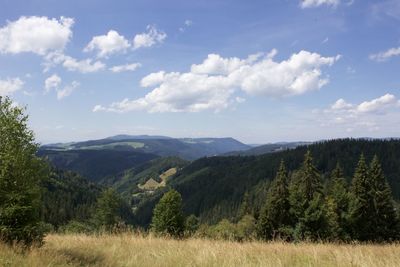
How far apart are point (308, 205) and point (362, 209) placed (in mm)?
9226

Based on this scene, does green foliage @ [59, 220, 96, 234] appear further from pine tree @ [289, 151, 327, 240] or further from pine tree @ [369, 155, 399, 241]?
pine tree @ [369, 155, 399, 241]

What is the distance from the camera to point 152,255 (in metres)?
9.15

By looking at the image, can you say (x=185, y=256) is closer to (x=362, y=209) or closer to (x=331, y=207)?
(x=331, y=207)

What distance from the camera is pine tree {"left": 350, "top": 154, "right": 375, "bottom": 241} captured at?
1992 inches

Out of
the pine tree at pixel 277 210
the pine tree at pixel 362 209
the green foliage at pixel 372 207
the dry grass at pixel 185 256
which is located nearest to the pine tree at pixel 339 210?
the pine tree at pixel 362 209

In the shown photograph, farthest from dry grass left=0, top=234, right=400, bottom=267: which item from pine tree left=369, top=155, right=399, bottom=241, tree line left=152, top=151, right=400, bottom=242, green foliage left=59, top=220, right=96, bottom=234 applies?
pine tree left=369, top=155, right=399, bottom=241

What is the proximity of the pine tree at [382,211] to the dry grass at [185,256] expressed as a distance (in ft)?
154

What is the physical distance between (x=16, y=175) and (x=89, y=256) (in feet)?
9.06

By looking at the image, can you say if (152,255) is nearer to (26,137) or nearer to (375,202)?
(26,137)

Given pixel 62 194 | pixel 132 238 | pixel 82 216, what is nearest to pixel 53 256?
pixel 132 238

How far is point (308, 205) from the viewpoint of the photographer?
4672cm

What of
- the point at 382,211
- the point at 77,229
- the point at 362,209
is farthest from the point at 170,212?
the point at 382,211

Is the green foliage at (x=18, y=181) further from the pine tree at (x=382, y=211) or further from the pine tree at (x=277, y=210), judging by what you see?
the pine tree at (x=382, y=211)

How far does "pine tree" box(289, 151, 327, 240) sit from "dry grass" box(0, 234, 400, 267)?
28223 mm
